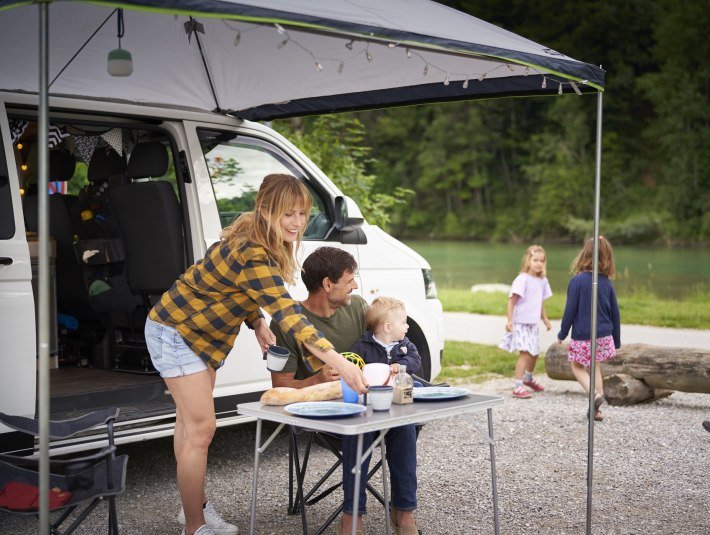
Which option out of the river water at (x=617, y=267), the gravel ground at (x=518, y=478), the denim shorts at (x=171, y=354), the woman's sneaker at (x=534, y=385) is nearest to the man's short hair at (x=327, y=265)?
the denim shorts at (x=171, y=354)

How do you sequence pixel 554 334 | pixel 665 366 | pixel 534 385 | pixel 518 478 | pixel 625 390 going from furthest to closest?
1. pixel 554 334
2. pixel 534 385
3. pixel 625 390
4. pixel 665 366
5. pixel 518 478

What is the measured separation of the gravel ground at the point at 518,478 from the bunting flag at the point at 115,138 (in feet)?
6.45

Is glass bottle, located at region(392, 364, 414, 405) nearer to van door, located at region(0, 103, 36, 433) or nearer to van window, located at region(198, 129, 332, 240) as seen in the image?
van door, located at region(0, 103, 36, 433)

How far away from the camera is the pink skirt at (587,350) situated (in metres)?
7.32

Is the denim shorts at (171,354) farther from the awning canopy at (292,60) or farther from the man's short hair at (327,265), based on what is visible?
the awning canopy at (292,60)

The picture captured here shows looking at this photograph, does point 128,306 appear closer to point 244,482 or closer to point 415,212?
point 244,482

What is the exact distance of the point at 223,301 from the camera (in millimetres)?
4012

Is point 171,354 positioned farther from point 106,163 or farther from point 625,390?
point 625,390

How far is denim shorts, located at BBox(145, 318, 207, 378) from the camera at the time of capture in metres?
4.05

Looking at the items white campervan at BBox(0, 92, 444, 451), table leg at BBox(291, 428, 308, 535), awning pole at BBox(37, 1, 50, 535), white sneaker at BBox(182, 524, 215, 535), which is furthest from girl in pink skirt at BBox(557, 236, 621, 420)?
awning pole at BBox(37, 1, 50, 535)

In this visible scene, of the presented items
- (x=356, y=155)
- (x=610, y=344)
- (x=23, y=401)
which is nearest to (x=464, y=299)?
(x=356, y=155)

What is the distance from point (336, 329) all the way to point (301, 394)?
2.51ft

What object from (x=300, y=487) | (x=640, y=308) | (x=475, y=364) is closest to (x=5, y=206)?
(x=300, y=487)

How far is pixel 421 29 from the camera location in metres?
3.94
